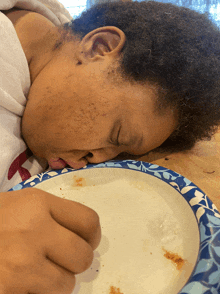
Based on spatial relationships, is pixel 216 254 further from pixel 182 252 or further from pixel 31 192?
pixel 31 192

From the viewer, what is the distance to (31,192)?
14.1 inches

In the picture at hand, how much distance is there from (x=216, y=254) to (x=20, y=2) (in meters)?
0.88

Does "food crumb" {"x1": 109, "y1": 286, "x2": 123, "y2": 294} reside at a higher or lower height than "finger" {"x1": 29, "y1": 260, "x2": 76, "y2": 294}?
lower

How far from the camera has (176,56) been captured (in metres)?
0.53

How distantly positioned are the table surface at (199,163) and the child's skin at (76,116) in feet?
0.43

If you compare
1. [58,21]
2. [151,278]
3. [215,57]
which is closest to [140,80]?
[215,57]

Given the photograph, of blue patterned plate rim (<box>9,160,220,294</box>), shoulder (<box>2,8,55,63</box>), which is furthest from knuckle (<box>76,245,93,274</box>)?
shoulder (<box>2,8,55,63</box>)

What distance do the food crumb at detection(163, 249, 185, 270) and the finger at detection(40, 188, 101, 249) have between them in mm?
146

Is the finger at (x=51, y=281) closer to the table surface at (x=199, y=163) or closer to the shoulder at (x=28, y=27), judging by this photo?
the table surface at (x=199, y=163)

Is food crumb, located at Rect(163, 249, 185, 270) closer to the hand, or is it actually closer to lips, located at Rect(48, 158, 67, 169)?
the hand

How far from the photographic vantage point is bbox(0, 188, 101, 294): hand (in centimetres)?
28

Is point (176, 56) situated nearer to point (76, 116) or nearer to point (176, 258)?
point (76, 116)

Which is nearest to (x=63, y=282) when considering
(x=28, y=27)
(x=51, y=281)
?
(x=51, y=281)

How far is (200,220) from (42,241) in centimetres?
29
